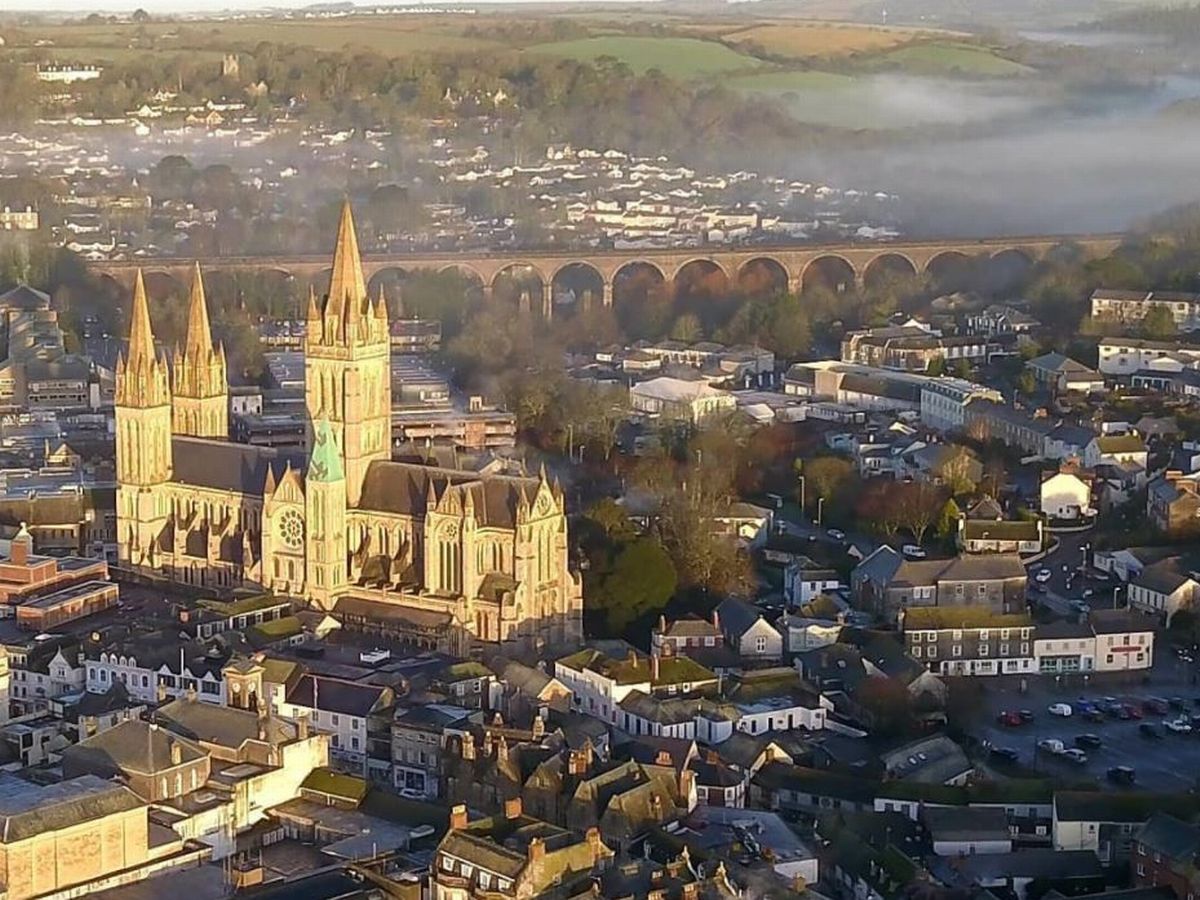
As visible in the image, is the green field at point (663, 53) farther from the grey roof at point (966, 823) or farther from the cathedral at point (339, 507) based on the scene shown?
the grey roof at point (966, 823)

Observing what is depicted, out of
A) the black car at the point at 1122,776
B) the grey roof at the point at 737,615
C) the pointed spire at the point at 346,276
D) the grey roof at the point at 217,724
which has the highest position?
the pointed spire at the point at 346,276

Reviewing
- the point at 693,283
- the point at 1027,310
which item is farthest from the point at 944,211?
the point at 1027,310

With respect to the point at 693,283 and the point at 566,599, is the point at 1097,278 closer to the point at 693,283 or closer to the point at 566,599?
the point at 693,283

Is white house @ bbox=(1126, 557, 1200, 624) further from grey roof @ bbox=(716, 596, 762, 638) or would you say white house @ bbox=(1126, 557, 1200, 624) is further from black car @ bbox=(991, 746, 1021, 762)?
black car @ bbox=(991, 746, 1021, 762)

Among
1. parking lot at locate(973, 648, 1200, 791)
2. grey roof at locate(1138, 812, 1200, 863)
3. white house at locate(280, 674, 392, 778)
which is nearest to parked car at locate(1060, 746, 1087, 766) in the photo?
parking lot at locate(973, 648, 1200, 791)

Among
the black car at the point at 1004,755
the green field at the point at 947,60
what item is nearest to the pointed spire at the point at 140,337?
the black car at the point at 1004,755

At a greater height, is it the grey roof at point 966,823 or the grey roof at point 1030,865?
the grey roof at point 966,823

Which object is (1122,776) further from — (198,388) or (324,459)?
(198,388)
